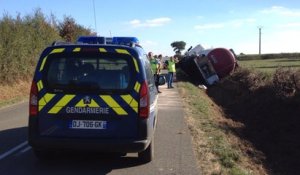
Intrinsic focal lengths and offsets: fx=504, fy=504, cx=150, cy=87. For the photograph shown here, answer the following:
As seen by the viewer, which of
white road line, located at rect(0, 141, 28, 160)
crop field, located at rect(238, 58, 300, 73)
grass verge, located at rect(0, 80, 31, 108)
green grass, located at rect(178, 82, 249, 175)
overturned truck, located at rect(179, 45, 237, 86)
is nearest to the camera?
green grass, located at rect(178, 82, 249, 175)

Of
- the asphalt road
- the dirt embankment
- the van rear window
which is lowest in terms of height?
the dirt embankment

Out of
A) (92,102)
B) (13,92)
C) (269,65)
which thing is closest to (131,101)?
(92,102)

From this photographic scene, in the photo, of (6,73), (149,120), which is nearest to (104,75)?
(149,120)

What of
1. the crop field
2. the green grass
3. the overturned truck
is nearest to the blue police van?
the green grass

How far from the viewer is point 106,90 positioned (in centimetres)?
759

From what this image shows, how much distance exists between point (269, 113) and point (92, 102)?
1324cm

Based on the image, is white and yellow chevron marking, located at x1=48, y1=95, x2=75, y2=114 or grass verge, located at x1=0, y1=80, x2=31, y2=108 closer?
white and yellow chevron marking, located at x1=48, y1=95, x2=75, y2=114

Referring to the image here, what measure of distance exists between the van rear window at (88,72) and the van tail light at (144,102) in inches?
8.9

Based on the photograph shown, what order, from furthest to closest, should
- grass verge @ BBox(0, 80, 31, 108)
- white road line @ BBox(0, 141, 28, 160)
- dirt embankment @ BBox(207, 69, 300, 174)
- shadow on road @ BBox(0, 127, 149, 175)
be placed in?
grass verge @ BBox(0, 80, 31, 108)
dirt embankment @ BBox(207, 69, 300, 174)
white road line @ BBox(0, 141, 28, 160)
shadow on road @ BBox(0, 127, 149, 175)

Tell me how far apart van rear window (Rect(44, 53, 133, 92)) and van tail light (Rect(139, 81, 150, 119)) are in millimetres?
225

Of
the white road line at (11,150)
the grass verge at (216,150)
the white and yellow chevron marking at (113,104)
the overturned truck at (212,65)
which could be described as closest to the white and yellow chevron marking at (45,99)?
the white and yellow chevron marking at (113,104)

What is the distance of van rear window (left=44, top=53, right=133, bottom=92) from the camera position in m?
7.64

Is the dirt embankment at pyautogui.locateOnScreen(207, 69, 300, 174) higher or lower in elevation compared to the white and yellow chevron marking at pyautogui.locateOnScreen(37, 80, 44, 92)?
lower

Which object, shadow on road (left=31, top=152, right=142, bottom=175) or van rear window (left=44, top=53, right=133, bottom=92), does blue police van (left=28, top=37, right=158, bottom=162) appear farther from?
shadow on road (left=31, top=152, right=142, bottom=175)
